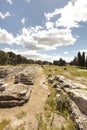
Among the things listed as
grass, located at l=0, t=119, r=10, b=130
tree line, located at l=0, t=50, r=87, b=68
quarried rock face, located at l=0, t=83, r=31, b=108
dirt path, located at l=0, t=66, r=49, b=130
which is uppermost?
tree line, located at l=0, t=50, r=87, b=68

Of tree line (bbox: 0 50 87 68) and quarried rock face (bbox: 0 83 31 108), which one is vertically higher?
tree line (bbox: 0 50 87 68)

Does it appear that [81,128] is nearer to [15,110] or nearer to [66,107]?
[66,107]

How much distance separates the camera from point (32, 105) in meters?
23.7

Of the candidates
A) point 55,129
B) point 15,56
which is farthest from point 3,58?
point 55,129

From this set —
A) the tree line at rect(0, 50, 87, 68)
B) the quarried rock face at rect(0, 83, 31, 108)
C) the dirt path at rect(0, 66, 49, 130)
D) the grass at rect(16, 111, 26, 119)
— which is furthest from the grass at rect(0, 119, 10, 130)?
the tree line at rect(0, 50, 87, 68)

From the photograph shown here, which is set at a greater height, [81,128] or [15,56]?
[15,56]

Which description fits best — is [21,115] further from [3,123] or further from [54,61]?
[54,61]

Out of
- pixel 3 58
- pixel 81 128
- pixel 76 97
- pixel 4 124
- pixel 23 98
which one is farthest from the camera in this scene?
pixel 3 58

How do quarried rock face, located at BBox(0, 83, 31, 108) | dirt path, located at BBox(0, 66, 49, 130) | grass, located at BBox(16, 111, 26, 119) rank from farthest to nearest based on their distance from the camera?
quarried rock face, located at BBox(0, 83, 31, 108), grass, located at BBox(16, 111, 26, 119), dirt path, located at BBox(0, 66, 49, 130)

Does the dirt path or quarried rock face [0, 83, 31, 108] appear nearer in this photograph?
the dirt path

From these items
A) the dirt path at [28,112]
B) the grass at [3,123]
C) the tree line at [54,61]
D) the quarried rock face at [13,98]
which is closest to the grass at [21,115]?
the dirt path at [28,112]

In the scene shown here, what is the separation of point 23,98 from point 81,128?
36.6 feet

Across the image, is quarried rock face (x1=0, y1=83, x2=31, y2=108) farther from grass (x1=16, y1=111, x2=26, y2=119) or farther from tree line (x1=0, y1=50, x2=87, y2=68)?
tree line (x1=0, y1=50, x2=87, y2=68)

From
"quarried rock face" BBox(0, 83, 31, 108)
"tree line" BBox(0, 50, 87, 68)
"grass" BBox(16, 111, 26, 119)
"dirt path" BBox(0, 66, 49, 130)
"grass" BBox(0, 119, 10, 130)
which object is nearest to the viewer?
"grass" BBox(0, 119, 10, 130)
